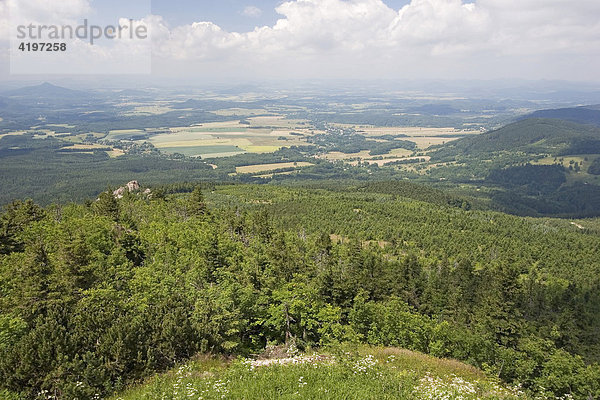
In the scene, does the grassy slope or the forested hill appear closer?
the grassy slope

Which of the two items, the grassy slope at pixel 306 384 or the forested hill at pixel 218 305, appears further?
the forested hill at pixel 218 305

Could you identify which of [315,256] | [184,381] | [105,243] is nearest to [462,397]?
[184,381]

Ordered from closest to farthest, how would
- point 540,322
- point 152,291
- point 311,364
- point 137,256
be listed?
point 311,364, point 152,291, point 137,256, point 540,322

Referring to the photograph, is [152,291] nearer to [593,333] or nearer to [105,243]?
[105,243]

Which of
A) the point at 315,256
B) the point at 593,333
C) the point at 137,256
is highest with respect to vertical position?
the point at 137,256

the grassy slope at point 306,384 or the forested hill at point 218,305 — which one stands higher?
the grassy slope at point 306,384

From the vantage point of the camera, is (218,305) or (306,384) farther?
(218,305)

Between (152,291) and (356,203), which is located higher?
(152,291)

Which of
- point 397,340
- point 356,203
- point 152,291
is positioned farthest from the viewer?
point 356,203
